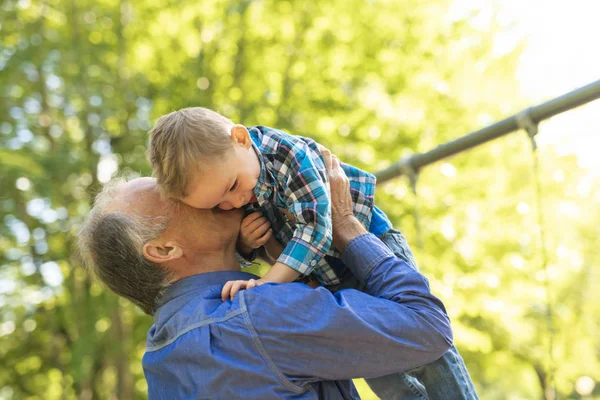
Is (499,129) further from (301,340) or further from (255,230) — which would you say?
(301,340)

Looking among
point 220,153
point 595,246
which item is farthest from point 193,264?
point 595,246

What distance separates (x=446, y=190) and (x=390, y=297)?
23.6ft

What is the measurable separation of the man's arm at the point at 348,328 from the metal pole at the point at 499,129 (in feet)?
2.65

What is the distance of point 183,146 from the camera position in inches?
68.0

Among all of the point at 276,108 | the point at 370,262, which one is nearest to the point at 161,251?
the point at 370,262

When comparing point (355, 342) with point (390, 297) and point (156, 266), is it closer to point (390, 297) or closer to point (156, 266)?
point (390, 297)

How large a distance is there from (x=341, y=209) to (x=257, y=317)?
17.8 inches

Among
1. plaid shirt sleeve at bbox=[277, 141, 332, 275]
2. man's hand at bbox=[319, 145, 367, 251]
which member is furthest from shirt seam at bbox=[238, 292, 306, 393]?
man's hand at bbox=[319, 145, 367, 251]

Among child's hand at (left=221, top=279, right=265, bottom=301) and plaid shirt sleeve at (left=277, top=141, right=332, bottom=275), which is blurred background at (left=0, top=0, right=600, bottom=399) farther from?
child's hand at (left=221, top=279, right=265, bottom=301)

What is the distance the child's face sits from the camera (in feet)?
5.73

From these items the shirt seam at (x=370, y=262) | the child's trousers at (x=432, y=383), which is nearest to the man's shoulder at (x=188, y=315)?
A: the shirt seam at (x=370, y=262)

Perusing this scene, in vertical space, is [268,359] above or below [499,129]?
below

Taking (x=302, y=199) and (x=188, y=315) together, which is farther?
(x=302, y=199)

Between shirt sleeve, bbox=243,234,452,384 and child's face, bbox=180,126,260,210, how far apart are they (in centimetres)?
30
